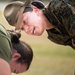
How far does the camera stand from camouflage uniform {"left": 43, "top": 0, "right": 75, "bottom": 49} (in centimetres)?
132

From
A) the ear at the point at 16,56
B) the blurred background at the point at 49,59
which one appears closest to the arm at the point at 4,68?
the ear at the point at 16,56

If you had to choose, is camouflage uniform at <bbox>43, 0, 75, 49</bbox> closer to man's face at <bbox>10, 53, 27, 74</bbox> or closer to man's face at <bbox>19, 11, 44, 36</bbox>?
man's face at <bbox>19, 11, 44, 36</bbox>

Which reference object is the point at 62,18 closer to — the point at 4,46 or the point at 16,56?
the point at 16,56

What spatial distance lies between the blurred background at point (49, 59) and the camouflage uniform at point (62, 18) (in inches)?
26.8

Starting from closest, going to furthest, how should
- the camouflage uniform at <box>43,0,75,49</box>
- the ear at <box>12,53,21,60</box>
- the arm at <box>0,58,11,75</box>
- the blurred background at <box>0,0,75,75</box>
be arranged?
the arm at <box>0,58,11,75</box>
the ear at <box>12,53,21,60</box>
the camouflage uniform at <box>43,0,75,49</box>
the blurred background at <box>0,0,75,75</box>

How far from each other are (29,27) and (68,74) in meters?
0.84

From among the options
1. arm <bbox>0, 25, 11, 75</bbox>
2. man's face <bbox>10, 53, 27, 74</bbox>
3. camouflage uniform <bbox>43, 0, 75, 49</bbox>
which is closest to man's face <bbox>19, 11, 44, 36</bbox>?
camouflage uniform <bbox>43, 0, 75, 49</bbox>

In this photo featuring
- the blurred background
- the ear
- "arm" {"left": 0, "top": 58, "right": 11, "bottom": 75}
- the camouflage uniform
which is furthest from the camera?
the blurred background

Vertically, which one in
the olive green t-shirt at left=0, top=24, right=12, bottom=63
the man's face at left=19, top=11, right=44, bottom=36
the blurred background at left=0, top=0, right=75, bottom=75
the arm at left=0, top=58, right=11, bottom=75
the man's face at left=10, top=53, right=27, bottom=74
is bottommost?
the blurred background at left=0, top=0, right=75, bottom=75

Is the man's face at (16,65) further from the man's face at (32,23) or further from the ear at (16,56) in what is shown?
the man's face at (32,23)

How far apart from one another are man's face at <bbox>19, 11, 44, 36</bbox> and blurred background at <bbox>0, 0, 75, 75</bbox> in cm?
68

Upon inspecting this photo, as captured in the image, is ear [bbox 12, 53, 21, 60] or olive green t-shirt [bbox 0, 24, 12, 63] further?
ear [bbox 12, 53, 21, 60]

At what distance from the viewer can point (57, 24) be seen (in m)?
1.37

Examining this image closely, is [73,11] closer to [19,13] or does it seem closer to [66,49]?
[19,13]
